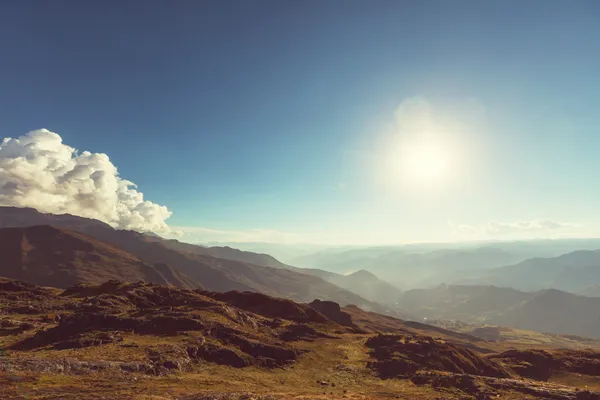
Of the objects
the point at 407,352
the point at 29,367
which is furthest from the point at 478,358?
the point at 29,367

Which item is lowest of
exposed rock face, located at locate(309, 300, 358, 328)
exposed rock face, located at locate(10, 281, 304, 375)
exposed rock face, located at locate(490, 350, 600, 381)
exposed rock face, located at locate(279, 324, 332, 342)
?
exposed rock face, located at locate(309, 300, 358, 328)

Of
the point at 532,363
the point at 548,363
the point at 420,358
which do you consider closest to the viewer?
the point at 420,358

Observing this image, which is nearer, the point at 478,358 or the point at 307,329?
the point at 478,358

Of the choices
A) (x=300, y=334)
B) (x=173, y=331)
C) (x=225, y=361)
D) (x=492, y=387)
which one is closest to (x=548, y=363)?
(x=492, y=387)

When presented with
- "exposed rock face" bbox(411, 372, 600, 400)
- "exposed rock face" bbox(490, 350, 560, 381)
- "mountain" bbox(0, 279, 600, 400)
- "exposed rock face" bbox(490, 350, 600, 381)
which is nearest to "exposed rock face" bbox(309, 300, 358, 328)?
"mountain" bbox(0, 279, 600, 400)

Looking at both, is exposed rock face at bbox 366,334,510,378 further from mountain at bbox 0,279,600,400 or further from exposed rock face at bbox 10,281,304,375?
exposed rock face at bbox 10,281,304,375

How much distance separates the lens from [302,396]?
135 ft

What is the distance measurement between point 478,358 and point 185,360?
66073 mm

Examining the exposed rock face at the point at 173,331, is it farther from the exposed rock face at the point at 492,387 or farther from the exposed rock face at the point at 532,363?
the exposed rock face at the point at 532,363

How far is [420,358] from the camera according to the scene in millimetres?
67750

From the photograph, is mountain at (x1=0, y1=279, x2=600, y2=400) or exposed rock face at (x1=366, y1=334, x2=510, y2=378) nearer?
mountain at (x1=0, y1=279, x2=600, y2=400)

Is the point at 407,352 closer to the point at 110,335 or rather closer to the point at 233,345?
the point at 233,345

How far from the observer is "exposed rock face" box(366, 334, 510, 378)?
Result: 204 feet

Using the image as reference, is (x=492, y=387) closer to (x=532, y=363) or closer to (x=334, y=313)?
(x=532, y=363)
